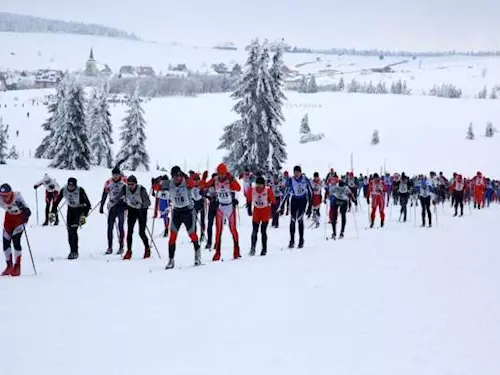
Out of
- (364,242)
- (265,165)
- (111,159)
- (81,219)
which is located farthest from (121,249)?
(111,159)

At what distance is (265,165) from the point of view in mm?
39219

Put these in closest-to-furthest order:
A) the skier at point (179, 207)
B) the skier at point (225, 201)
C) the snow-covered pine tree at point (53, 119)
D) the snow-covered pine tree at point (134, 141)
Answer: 1. the skier at point (179, 207)
2. the skier at point (225, 201)
3. the snow-covered pine tree at point (53, 119)
4. the snow-covered pine tree at point (134, 141)

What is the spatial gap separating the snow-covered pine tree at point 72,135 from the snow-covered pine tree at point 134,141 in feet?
31.1

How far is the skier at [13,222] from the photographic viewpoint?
442 inches

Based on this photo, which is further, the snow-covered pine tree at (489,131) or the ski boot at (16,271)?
the snow-covered pine tree at (489,131)

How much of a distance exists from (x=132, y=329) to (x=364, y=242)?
36.2 feet

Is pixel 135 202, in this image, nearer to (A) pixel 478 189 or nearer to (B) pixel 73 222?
(B) pixel 73 222

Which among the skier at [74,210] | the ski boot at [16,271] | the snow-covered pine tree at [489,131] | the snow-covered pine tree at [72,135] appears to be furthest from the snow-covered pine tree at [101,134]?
the snow-covered pine tree at [489,131]

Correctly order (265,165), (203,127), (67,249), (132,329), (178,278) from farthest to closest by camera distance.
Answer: (203,127), (265,165), (67,249), (178,278), (132,329)

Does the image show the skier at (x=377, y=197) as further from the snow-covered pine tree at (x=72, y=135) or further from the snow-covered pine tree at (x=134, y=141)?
the snow-covered pine tree at (x=134, y=141)

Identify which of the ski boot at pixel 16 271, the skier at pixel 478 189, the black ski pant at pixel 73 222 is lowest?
the skier at pixel 478 189

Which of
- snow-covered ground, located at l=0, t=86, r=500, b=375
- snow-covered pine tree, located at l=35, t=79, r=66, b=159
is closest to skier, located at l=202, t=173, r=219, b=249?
snow-covered ground, located at l=0, t=86, r=500, b=375

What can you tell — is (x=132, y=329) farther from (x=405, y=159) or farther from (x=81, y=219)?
(x=405, y=159)

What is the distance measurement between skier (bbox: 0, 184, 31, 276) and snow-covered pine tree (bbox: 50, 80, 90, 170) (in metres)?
31.5
